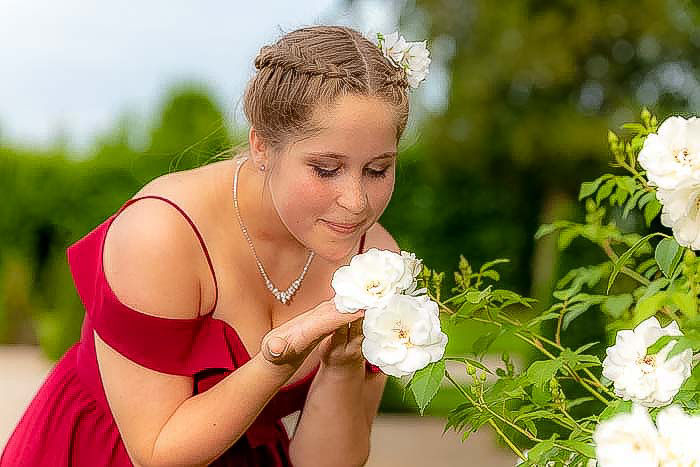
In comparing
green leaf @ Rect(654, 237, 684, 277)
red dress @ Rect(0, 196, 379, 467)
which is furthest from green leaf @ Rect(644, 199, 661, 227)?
red dress @ Rect(0, 196, 379, 467)

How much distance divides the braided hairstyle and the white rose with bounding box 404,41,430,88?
41 mm

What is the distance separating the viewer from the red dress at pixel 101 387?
194 cm

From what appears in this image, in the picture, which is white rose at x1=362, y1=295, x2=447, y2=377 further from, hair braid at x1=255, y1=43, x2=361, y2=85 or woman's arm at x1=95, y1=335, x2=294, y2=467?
hair braid at x1=255, y1=43, x2=361, y2=85

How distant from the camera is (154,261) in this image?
1885 millimetres

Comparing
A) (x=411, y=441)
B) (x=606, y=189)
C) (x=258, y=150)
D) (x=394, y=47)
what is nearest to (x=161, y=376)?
(x=258, y=150)

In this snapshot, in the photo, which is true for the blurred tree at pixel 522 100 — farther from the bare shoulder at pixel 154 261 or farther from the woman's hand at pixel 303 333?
the woman's hand at pixel 303 333

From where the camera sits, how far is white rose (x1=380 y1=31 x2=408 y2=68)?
6.40ft

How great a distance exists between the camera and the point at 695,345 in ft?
4.29

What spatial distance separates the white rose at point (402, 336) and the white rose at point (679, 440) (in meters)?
0.34

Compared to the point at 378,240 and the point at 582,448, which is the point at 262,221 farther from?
the point at 582,448

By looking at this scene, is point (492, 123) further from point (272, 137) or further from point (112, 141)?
point (272, 137)

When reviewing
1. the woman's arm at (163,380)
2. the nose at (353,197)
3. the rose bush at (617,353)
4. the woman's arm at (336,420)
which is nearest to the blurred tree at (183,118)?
the woman's arm at (336,420)

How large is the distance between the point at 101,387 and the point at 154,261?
0.38 metres

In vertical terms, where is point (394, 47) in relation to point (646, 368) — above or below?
above
